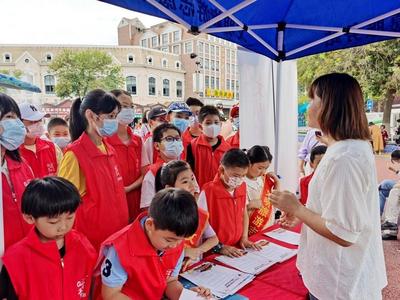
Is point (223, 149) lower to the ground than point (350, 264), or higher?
higher

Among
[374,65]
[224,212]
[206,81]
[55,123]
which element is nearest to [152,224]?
[224,212]

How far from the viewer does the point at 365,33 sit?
7.55 feet

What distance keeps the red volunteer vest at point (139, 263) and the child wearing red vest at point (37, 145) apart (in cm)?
113

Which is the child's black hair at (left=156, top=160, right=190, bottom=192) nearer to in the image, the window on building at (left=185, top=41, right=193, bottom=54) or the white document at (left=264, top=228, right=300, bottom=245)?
the white document at (left=264, top=228, right=300, bottom=245)

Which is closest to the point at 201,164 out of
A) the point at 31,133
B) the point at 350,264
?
the point at 31,133

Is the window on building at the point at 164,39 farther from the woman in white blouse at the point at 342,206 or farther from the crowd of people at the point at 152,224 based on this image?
the woman in white blouse at the point at 342,206

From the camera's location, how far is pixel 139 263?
1165 mm

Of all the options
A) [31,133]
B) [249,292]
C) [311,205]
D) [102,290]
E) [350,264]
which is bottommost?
[249,292]

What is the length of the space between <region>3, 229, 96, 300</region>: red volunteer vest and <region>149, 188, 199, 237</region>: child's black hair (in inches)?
12.1

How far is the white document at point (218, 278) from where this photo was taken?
1.34 meters

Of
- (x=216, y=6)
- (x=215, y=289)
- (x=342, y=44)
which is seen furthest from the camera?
(x=342, y=44)

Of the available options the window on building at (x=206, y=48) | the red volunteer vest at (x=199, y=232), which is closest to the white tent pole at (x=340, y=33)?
the red volunteer vest at (x=199, y=232)

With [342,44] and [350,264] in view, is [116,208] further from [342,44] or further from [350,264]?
[342,44]

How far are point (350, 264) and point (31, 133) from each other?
80.3 inches
